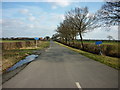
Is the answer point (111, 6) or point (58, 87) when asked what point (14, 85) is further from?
point (111, 6)

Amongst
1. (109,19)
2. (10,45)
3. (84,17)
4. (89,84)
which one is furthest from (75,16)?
(89,84)

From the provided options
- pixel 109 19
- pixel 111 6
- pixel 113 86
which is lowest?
pixel 113 86

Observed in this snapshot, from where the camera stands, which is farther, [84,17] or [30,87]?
[84,17]

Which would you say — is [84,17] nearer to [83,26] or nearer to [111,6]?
[83,26]

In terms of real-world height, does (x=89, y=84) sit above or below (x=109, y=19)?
below

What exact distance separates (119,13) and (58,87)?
1531 centimetres

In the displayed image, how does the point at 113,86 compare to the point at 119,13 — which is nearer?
the point at 113,86

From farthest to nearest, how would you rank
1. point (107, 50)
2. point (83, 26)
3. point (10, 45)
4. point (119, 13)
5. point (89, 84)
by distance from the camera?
point (83, 26) → point (10, 45) → point (107, 50) → point (119, 13) → point (89, 84)

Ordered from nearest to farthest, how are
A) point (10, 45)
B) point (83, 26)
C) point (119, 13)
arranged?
point (119, 13), point (10, 45), point (83, 26)

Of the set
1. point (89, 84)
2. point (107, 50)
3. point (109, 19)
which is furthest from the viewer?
point (107, 50)

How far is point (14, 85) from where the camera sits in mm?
5184

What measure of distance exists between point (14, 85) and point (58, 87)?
1833 mm

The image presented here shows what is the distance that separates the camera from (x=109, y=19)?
17797 mm

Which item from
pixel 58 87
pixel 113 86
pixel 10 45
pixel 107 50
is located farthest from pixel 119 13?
pixel 10 45
